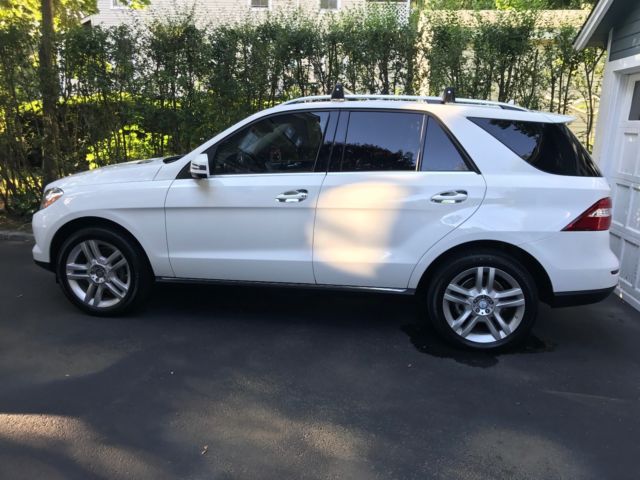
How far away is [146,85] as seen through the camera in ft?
24.8

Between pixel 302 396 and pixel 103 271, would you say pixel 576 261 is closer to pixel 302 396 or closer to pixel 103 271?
pixel 302 396

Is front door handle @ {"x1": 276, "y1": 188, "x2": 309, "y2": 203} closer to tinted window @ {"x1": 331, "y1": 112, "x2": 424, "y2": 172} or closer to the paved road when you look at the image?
tinted window @ {"x1": 331, "y1": 112, "x2": 424, "y2": 172}

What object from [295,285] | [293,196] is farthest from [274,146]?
[295,285]

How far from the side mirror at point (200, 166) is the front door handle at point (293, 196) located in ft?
1.93

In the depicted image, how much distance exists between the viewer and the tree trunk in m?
7.55

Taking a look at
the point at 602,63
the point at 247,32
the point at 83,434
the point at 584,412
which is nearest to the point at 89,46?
the point at 247,32

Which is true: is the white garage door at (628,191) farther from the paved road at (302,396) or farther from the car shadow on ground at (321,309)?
the car shadow on ground at (321,309)

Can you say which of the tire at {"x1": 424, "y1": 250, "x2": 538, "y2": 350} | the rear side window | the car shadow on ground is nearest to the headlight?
the car shadow on ground

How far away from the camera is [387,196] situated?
Answer: 3.93m

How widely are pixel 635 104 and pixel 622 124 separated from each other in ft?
0.73

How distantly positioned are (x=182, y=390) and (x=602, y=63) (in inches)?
256

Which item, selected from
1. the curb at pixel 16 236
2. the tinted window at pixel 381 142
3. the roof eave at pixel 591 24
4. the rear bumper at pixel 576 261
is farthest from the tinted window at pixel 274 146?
the curb at pixel 16 236

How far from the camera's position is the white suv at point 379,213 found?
3.83 metres

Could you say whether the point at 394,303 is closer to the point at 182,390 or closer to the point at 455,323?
the point at 455,323
